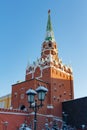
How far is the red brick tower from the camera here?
121 feet

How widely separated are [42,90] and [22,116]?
76.7 feet

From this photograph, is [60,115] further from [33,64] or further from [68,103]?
[33,64]

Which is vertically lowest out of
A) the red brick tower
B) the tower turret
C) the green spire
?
the red brick tower

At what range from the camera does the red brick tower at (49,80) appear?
1452 inches

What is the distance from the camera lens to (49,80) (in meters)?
38.2

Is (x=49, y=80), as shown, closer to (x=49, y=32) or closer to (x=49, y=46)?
(x=49, y=46)

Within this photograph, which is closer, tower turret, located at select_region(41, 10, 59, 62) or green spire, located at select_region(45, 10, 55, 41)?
tower turret, located at select_region(41, 10, 59, 62)

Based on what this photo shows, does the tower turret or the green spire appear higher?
the green spire

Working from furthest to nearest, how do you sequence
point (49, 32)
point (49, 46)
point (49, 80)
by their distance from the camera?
point (49, 32) < point (49, 46) < point (49, 80)

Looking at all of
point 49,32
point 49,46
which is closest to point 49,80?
point 49,46

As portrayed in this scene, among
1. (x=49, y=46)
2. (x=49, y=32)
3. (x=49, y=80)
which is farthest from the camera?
(x=49, y=32)

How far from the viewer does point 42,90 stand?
10.8 meters

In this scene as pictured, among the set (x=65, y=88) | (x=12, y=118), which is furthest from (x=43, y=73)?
(x=12, y=118)

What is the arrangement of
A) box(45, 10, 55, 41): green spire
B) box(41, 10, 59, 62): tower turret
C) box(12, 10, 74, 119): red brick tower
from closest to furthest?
1. box(12, 10, 74, 119): red brick tower
2. box(41, 10, 59, 62): tower turret
3. box(45, 10, 55, 41): green spire
